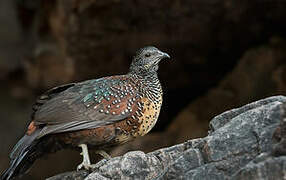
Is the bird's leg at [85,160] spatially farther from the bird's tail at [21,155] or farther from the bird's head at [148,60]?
the bird's head at [148,60]

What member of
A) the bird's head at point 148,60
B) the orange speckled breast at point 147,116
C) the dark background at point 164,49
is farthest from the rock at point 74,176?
the dark background at point 164,49

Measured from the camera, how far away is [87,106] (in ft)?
21.3

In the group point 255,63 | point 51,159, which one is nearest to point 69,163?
point 51,159

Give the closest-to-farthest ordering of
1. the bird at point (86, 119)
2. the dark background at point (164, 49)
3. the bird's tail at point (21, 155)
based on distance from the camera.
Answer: the bird's tail at point (21, 155), the bird at point (86, 119), the dark background at point (164, 49)

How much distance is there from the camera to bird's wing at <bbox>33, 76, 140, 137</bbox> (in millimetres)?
6301

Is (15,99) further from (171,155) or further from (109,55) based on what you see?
(171,155)

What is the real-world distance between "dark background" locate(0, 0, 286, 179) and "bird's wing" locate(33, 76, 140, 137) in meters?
2.96

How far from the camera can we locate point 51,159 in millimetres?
12547

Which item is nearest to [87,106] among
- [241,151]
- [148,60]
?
[148,60]

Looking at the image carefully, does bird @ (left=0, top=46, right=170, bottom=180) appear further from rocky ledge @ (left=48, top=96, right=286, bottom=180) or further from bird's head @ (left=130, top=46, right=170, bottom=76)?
rocky ledge @ (left=48, top=96, right=286, bottom=180)

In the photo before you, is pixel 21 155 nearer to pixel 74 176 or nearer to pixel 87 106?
pixel 74 176

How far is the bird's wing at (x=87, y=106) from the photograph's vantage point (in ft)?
20.7

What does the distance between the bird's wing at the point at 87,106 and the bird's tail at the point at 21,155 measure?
150 millimetres

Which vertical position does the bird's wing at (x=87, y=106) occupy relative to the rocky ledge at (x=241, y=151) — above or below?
above
